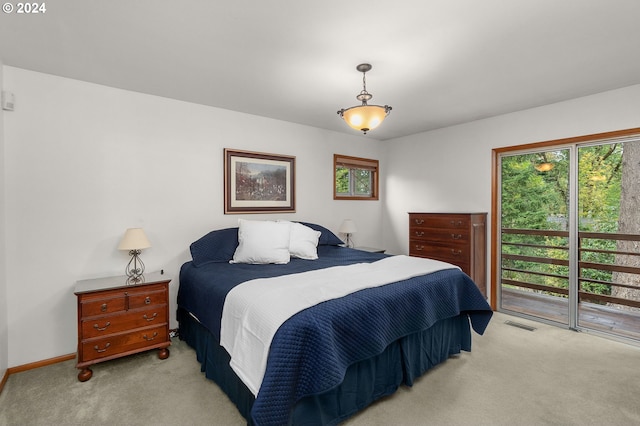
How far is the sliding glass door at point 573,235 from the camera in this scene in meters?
3.07

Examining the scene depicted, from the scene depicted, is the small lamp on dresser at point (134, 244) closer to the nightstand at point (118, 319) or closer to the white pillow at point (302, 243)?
the nightstand at point (118, 319)

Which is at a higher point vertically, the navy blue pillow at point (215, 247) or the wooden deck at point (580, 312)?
the navy blue pillow at point (215, 247)

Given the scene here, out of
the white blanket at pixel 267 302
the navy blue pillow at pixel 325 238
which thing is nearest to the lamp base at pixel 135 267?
the white blanket at pixel 267 302

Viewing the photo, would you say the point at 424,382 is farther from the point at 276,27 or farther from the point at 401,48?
the point at 276,27

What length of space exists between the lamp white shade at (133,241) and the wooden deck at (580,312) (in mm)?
4123

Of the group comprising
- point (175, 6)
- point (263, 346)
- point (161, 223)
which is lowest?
point (263, 346)

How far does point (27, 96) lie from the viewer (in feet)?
8.34

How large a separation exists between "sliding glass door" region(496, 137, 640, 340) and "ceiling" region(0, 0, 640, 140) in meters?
0.75

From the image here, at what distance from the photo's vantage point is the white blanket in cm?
165

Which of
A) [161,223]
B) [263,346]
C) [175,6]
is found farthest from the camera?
[161,223]

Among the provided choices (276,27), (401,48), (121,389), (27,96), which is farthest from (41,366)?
(401,48)

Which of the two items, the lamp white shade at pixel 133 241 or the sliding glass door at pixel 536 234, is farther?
the sliding glass door at pixel 536 234

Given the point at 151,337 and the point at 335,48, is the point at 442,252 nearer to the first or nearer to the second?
the point at 335,48

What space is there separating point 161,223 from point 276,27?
2.19 meters
